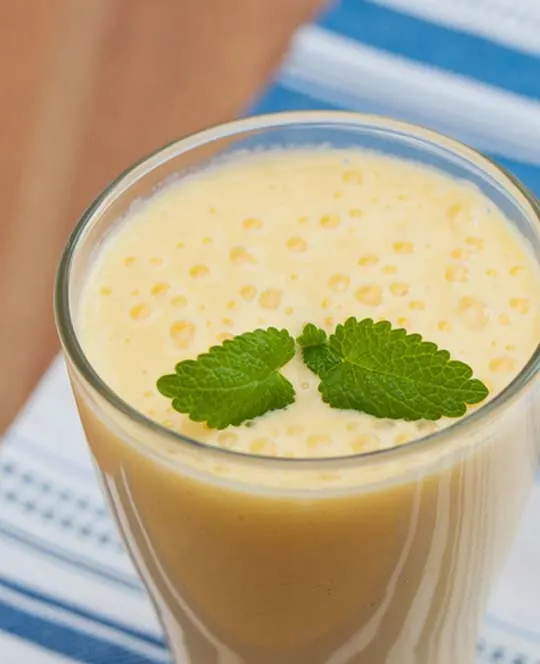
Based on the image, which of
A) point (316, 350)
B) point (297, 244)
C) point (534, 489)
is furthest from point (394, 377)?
point (534, 489)

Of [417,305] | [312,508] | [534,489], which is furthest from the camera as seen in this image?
[534,489]

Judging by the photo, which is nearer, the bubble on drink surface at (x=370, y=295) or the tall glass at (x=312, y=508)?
the tall glass at (x=312, y=508)

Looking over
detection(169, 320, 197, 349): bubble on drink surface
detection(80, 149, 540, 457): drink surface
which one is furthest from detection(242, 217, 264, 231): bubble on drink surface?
detection(169, 320, 197, 349): bubble on drink surface

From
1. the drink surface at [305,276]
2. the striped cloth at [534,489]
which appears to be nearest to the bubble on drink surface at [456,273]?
the drink surface at [305,276]

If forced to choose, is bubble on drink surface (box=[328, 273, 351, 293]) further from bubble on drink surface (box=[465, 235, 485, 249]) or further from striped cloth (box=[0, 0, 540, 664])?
striped cloth (box=[0, 0, 540, 664])

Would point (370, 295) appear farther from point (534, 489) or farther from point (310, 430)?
point (534, 489)

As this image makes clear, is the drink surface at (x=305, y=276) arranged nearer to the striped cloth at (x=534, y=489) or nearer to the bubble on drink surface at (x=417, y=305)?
the bubble on drink surface at (x=417, y=305)

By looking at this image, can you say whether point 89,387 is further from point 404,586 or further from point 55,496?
point 55,496
